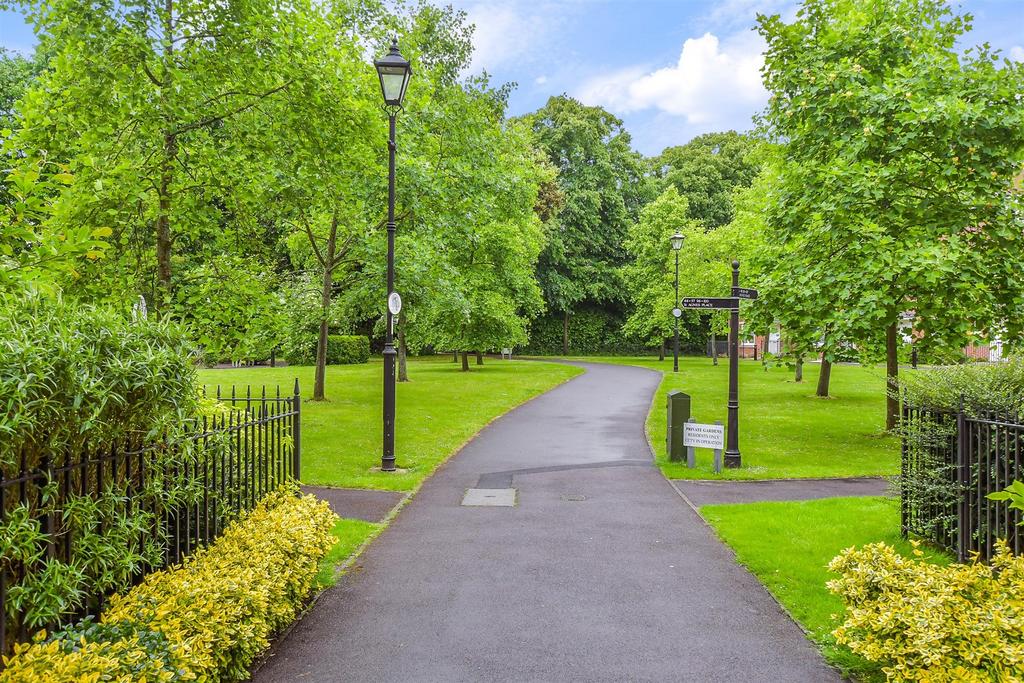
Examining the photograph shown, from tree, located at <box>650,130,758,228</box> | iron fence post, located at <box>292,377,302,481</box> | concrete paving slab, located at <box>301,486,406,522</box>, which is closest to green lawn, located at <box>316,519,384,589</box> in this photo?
concrete paving slab, located at <box>301,486,406,522</box>

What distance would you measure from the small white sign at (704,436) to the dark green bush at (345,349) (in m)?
29.6

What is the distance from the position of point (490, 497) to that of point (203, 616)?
5.64m

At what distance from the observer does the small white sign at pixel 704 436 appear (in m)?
10.8

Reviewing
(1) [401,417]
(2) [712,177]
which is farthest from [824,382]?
(2) [712,177]

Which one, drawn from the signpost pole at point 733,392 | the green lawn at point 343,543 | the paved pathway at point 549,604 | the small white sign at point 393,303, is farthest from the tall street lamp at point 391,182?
the signpost pole at point 733,392

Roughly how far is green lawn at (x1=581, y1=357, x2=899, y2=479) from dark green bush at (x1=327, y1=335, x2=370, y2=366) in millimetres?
18312

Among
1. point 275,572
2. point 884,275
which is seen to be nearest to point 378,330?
point 884,275

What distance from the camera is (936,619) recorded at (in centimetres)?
383

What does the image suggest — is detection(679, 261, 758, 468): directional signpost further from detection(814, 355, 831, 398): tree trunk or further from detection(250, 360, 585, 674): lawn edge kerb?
detection(814, 355, 831, 398): tree trunk

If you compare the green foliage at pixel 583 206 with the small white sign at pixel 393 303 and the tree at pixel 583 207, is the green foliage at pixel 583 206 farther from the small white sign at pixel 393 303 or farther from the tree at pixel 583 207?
the small white sign at pixel 393 303

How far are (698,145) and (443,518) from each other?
58078 millimetres

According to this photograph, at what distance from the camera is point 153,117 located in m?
10.3

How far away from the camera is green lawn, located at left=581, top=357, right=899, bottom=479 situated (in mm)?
11461

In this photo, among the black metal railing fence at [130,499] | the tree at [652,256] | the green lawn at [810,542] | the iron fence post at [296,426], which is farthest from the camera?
the tree at [652,256]
